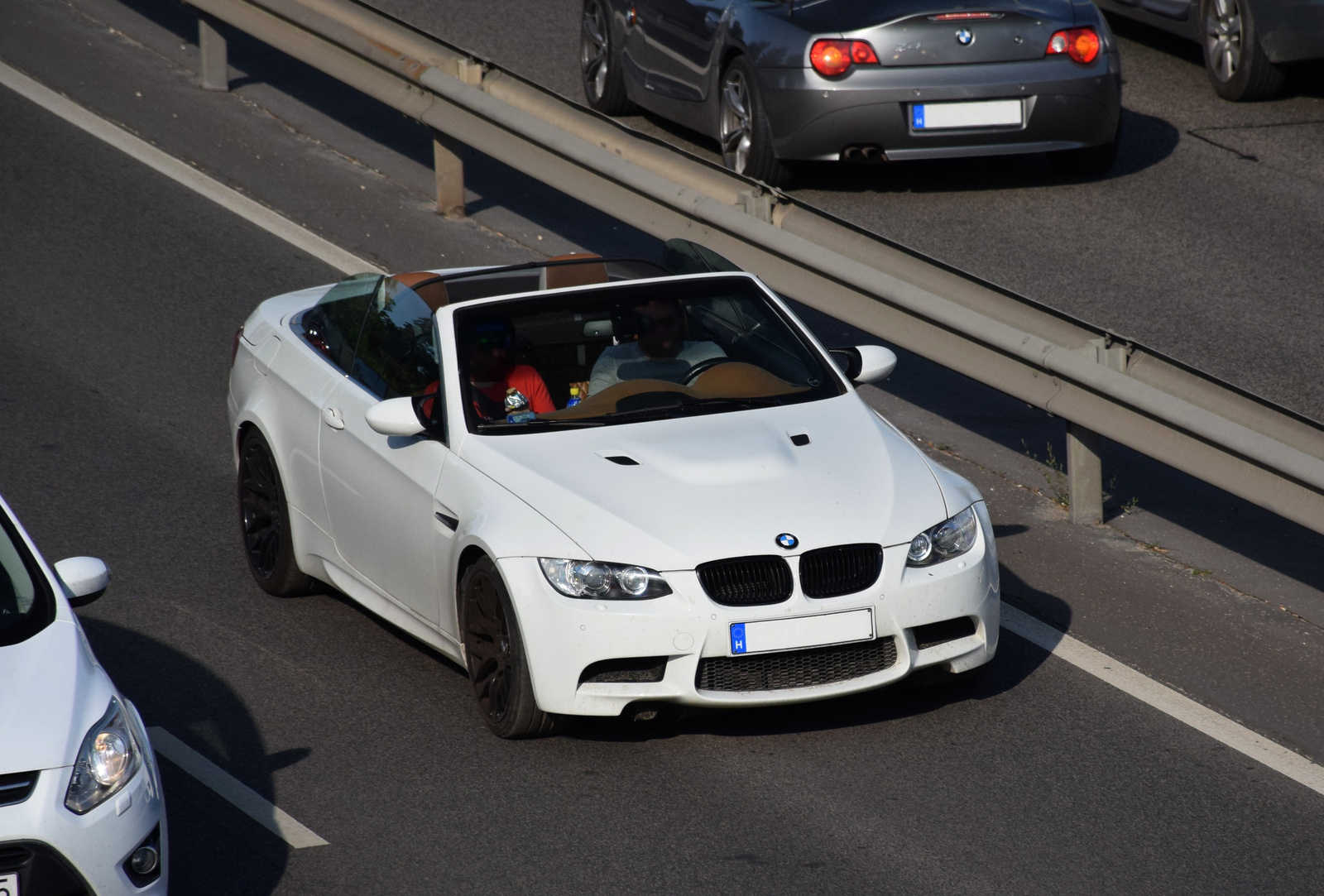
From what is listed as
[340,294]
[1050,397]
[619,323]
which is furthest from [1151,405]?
[340,294]

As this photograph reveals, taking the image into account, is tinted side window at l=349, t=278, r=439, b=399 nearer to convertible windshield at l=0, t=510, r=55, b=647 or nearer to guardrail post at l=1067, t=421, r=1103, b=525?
convertible windshield at l=0, t=510, r=55, b=647

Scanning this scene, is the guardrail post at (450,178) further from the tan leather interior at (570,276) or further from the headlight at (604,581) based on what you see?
the headlight at (604,581)

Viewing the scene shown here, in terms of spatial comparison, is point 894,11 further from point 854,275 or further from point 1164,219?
point 854,275

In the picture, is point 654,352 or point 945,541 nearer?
point 945,541

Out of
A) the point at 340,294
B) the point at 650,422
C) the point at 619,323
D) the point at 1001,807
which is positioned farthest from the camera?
the point at 340,294

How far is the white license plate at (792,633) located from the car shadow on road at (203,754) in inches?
62.4

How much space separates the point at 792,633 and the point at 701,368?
1.56 metres

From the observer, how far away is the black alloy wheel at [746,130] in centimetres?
1242

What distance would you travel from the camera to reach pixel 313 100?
14.9 metres

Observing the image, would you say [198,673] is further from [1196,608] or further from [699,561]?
[1196,608]

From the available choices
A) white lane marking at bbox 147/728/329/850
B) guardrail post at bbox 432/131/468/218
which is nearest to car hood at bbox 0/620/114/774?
white lane marking at bbox 147/728/329/850

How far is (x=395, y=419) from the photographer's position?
7.02 meters

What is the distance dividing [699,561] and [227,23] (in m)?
9.23

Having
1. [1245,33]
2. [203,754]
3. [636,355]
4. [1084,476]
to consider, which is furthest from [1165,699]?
[1245,33]
